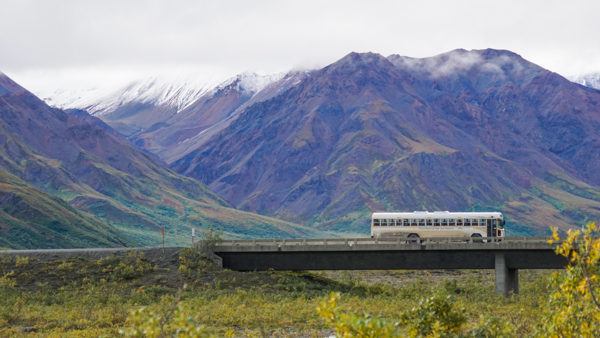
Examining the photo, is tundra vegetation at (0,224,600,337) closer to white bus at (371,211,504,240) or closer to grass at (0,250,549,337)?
grass at (0,250,549,337)

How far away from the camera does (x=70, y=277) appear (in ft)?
254

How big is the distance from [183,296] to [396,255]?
1874cm

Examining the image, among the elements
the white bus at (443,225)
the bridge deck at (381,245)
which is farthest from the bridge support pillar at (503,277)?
the white bus at (443,225)

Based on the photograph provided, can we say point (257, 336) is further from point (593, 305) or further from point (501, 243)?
point (501, 243)

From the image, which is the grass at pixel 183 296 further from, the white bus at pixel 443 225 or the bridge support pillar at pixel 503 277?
the white bus at pixel 443 225

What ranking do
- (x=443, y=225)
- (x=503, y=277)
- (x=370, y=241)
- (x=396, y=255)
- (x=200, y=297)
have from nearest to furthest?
(x=200, y=297), (x=503, y=277), (x=396, y=255), (x=370, y=241), (x=443, y=225)

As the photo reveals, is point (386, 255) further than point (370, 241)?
No

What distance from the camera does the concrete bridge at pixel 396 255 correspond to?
7925 centimetres

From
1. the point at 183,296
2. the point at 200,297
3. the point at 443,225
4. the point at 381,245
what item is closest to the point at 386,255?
the point at 381,245

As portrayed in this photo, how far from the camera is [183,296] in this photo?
71500 millimetres

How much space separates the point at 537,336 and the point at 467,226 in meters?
66.3

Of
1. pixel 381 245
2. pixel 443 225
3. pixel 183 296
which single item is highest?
pixel 443 225

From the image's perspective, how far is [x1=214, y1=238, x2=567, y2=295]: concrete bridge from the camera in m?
79.2

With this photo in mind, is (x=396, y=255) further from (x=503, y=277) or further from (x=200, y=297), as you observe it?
(x=200, y=297)
